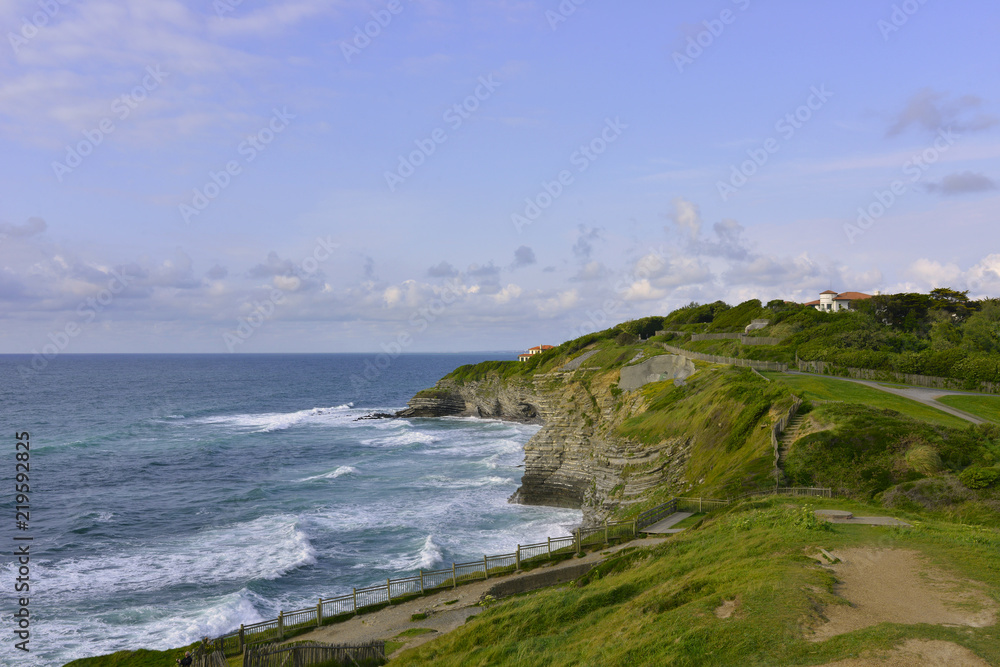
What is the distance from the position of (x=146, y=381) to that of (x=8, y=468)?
433ft

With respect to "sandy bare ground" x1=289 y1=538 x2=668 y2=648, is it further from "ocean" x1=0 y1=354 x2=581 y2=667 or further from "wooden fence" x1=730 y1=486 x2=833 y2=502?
"ocean" x1=0 y1=354 x2=581 y2=667

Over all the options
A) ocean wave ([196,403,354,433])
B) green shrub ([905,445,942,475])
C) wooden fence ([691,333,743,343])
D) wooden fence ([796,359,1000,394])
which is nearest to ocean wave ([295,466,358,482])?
ocean wave ([196,403,354,433])

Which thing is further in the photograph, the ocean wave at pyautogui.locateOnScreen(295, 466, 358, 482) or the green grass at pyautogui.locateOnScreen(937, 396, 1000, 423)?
the ocean wave at pyautogui.locateOnScreen(295, 466, 358, 482)

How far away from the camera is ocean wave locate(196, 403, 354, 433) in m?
92.1

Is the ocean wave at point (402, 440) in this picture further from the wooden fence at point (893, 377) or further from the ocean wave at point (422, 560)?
the wooden fence at point (893, 377)

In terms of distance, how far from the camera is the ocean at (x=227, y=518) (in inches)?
1115

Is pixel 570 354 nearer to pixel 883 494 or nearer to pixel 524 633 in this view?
pixel 883 494

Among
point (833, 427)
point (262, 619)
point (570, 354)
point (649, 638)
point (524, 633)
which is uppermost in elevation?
point (570, 354)

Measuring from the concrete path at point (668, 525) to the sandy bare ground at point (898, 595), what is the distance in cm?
994

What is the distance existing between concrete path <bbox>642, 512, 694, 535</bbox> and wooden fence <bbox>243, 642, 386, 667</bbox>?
507 inches

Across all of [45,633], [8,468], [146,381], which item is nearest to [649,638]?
[45,633]

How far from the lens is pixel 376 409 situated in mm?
116438

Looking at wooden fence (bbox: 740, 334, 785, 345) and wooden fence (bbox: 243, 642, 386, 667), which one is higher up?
wooden fence (bbox: 740, 334, 785, 345)

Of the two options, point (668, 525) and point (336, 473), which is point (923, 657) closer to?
point (668, 525)
